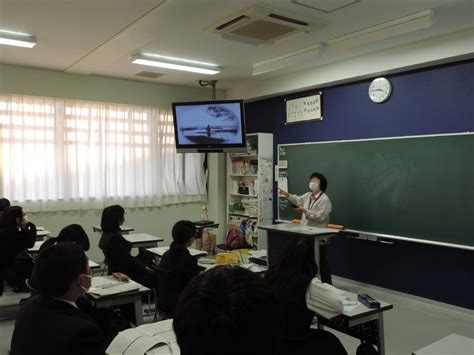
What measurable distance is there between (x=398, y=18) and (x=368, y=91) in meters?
1.47

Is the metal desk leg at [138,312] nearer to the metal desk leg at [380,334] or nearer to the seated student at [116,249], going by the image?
the seated student at [116,249]

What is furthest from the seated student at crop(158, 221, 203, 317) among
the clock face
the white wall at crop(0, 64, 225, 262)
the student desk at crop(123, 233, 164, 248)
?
the white wall at crop(0, 64, 225, 262)

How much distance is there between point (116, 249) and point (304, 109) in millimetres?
3610

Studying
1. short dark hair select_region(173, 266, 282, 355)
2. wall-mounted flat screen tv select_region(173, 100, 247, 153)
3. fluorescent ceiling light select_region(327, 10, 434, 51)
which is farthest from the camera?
wall-mounted flat screen tv select_region(173, 100, 247, 153)

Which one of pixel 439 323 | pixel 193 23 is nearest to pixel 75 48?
pixel 193 23

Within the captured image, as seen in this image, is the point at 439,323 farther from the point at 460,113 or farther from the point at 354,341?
the point at 460,113

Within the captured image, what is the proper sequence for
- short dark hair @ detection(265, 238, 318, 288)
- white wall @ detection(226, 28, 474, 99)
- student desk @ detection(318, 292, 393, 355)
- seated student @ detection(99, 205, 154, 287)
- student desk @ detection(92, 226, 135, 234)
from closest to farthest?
short dark hair @ detection(265, 238, 318, 288) < student desk @ detection(318, 292, 393, 355) < seated student @ detection(99, 205, 154, 287) < white wall @ detection(226, 28, 474, 99) < student desk @ detection(92, 226, 135, 234)

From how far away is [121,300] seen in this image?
298cm

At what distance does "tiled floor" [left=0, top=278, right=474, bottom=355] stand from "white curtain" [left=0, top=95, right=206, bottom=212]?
1.68m

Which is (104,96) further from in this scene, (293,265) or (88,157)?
(293,265)

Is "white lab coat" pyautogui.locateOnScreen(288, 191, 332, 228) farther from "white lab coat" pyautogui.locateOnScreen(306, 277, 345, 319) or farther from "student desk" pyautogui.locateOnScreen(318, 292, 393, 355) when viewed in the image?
"white lab coat" pyautogui.locateOnScreen(306, 277, 345, 319)

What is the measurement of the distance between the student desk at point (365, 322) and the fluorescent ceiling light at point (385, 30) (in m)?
2.58

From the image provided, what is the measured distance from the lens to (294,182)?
639cm

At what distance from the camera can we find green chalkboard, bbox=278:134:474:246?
4422 millimetres
